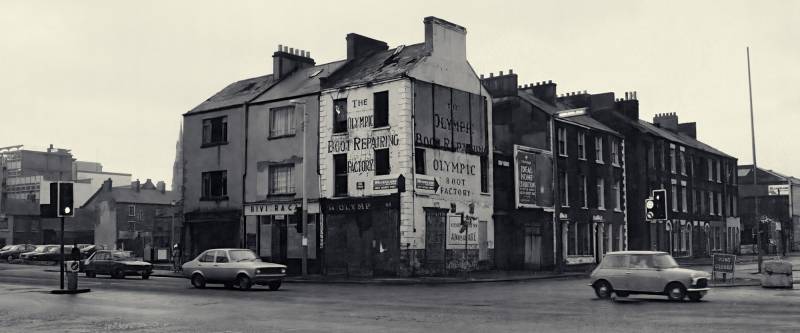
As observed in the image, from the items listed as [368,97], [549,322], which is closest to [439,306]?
[549,322]

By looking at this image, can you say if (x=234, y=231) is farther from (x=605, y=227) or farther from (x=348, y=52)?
(x=605, y=227)

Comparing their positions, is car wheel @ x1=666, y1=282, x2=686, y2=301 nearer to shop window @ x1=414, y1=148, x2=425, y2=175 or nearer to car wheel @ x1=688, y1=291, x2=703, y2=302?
car wheel @ x1=688, y1=291, x2=703, y2=302

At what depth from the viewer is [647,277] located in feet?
68.9

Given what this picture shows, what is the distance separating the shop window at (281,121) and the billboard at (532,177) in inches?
466

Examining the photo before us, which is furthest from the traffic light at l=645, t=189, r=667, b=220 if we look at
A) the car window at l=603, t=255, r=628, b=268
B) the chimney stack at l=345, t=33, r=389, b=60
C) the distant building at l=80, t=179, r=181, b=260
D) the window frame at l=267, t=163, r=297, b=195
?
the distant building at l=80, t=179, r=181, b=260

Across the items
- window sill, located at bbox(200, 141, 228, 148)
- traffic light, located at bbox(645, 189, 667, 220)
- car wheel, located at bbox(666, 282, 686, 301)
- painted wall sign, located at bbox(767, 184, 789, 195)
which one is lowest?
car wheel, located at bbox(666, 282, 686, 301)

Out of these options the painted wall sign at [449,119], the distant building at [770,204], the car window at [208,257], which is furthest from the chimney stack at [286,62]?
the distant building at [770,204]

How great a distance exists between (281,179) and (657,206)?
19.3 meters

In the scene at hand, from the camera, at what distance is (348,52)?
41250 millimetres

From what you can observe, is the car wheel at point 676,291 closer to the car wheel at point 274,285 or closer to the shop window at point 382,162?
the car wheel at point 274,285

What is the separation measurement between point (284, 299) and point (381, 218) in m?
13.5

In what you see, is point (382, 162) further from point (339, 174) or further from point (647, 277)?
point (647, 277)

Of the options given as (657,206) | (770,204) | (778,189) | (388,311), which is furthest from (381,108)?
(770,204)

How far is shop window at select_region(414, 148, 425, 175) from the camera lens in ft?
116
